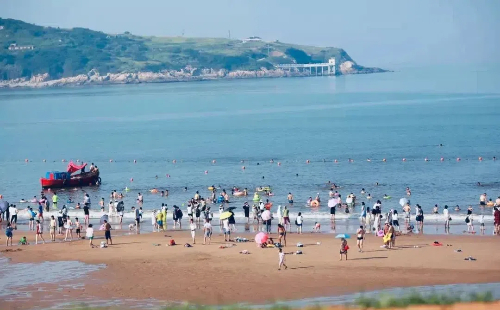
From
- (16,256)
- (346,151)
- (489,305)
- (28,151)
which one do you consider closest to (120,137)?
(28,151)

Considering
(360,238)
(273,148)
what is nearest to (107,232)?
(360,238)

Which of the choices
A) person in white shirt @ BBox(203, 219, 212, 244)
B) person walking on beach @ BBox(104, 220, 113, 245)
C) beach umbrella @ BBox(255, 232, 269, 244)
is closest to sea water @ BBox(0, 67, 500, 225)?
person in white shirt @ BBox(203, 219, 212, 244)

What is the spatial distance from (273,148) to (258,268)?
58271 millimetres

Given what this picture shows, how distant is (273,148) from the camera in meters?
88.1

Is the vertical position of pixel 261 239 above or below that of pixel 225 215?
below

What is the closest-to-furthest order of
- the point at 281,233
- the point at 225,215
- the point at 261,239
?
the point at 261,239 < the point at 281,233 < the point at 225,215

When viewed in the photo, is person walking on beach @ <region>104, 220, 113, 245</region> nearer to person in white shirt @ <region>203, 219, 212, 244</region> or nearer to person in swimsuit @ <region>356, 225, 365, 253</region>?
person in white shirt @ <region>203, 219, 212, 244</region>

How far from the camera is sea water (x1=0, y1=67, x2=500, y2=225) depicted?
186ft

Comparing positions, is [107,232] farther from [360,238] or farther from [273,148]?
[273,148]

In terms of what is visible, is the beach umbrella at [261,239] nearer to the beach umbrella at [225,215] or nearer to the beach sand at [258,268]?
the beach sand at [258,268]

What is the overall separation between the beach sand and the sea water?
10472mm

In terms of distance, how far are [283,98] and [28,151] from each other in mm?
97503

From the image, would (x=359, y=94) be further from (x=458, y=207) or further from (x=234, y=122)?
(x=458, y=207)

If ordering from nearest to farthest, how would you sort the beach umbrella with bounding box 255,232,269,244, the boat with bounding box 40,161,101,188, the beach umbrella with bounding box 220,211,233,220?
the beach umbrella with bounding box 255,232,269,244 → the beach umbrella with bounding box 220,211,233,220 → the boat with bounding box 40,161,101,188
